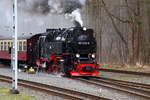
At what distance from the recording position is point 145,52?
2616 cm

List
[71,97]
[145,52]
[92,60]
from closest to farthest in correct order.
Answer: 1. [71,97]
2. [92,60]
3. [145,52]

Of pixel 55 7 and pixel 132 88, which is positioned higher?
pixel 55 7

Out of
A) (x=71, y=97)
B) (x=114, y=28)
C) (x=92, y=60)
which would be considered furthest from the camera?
(x=114, y=28)

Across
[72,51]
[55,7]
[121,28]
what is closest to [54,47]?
[72,51]

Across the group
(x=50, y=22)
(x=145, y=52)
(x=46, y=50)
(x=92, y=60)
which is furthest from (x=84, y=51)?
(x=50, y=22)

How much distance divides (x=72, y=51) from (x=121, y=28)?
9.21 metres

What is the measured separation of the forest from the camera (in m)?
26.4

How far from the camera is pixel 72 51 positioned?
65.4 ft

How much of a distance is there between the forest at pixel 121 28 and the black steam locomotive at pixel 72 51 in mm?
6992

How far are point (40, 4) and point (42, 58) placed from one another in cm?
779

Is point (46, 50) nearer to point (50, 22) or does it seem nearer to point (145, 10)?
point (145, 10)

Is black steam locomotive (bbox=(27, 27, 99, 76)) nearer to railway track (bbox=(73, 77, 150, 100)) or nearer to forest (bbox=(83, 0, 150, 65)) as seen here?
railway track (bbox=(73, 77, 150, 100))

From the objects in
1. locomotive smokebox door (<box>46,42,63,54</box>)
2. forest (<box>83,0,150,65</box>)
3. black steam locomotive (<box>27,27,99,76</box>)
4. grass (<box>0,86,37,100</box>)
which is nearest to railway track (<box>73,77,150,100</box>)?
black steam locomotive (<box>27,27,99,76</box>)

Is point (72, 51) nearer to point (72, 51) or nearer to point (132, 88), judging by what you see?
point (72, 51)
